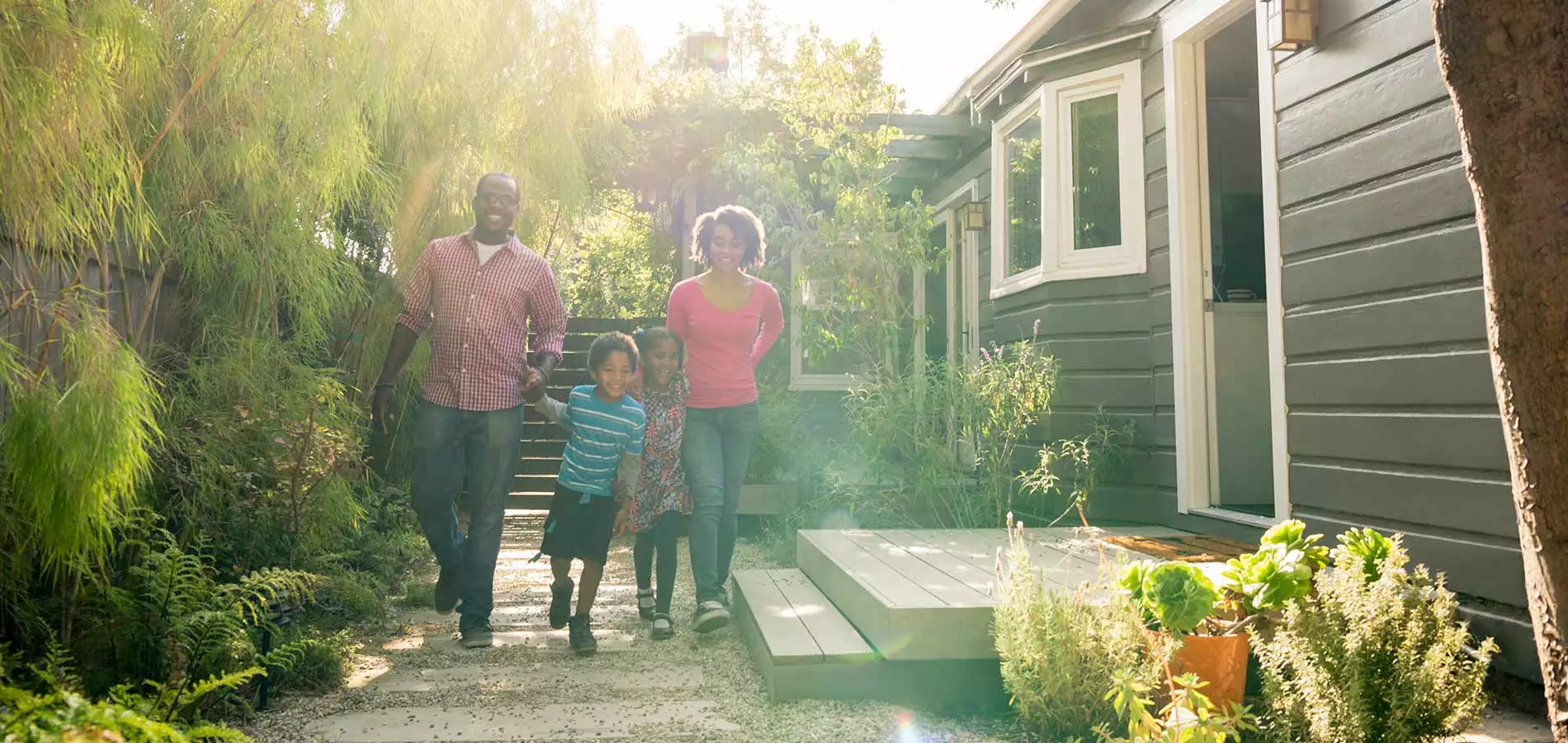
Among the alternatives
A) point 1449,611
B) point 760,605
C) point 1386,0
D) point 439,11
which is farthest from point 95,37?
point 1386,0

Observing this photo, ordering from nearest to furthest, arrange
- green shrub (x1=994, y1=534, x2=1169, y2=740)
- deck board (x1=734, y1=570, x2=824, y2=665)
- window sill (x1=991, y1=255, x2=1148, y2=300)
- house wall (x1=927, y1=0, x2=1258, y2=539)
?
green shrub (x1=994, y1=534, x2=1169, y2=740) < deck board (x1=734, y1=570, x2=824, y2=665) < house wall (x1=927, y1=0, x2=1258, y2=539) < window sill (x1=991, y1=255, x2=1148, y2=300)

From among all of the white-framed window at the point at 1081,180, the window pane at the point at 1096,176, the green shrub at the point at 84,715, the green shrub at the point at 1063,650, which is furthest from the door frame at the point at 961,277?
the green shrub at the point at 84,715

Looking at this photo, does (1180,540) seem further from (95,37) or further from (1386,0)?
(95,37)

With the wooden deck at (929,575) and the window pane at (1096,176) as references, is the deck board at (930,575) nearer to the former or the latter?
the wooden deck at (929,575)

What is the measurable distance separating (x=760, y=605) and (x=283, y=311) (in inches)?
86.1

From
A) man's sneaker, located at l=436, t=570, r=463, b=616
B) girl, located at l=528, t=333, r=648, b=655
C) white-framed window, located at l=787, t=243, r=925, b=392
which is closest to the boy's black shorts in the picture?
girl, located at l=528, t=333, r=648, b=655

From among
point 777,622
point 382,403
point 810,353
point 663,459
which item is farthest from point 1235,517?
point 810,353

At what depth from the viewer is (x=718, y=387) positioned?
3785 mm

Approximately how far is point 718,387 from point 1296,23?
2301 millimetres

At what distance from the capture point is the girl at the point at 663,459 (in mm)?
3832

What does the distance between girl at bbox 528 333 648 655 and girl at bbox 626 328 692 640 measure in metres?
0.12

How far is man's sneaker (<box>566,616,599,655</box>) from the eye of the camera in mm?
3566

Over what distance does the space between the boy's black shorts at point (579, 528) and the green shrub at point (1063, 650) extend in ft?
5.11

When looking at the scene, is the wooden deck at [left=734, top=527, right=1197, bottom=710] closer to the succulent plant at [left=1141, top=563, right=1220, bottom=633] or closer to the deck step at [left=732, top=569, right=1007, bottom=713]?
the deck step at [left=732, top=569, right=1007, bottom=713]
